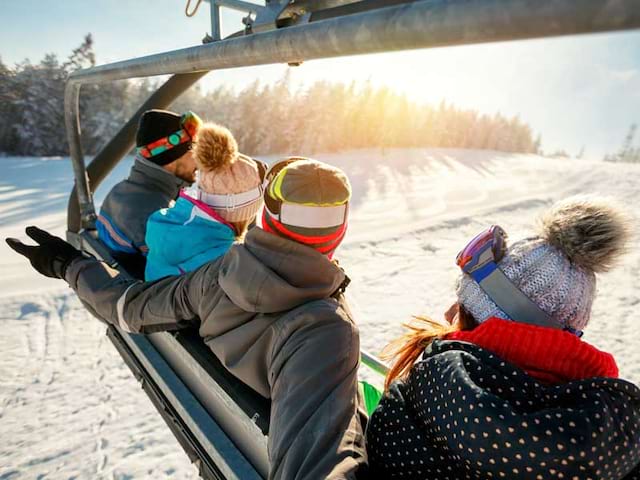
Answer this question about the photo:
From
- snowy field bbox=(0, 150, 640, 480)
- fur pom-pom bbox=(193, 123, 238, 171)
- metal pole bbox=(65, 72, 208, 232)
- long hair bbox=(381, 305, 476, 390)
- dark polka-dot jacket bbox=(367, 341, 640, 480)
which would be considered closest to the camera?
dark polka-dot jacket bbox=(367, 341, 640, 480)

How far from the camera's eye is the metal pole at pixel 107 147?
2.53 meters

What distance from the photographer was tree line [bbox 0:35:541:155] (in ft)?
51.3

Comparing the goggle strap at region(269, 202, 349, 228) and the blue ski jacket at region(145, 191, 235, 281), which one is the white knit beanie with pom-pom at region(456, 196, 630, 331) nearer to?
the goggle strap at region(269, 202, 349, 228)

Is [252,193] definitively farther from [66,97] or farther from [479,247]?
[66,97]

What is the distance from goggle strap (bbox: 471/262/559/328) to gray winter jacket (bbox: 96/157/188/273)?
2023 millimetres

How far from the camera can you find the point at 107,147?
300cm

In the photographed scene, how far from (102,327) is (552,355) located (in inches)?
143

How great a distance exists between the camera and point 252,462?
1.16 m

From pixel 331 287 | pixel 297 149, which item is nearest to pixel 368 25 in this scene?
pixel 331 287

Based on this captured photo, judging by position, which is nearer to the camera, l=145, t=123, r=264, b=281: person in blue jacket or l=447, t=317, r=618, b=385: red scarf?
l=447, t=317, r=618, b=385: red scarf

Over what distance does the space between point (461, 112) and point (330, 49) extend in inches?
Result: 1245

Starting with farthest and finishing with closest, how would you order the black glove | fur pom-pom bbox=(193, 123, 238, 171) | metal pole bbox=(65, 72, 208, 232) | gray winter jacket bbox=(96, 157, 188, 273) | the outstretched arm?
1. metal pole bbox=(65, 72, 208, 232)
2. gray winter jacket bbox=(96, 157, 188, 273)
3. the black glove
4. fur pom-pom bbox=(193, 123, 238, 171)
5. the outstretched arm

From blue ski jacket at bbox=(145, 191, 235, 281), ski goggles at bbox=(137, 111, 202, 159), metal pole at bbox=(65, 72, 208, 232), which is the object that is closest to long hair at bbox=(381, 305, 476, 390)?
blue ski jacket at bbox=(145, 191, 235, 281)

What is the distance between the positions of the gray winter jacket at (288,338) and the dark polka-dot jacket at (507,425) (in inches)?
6.4
